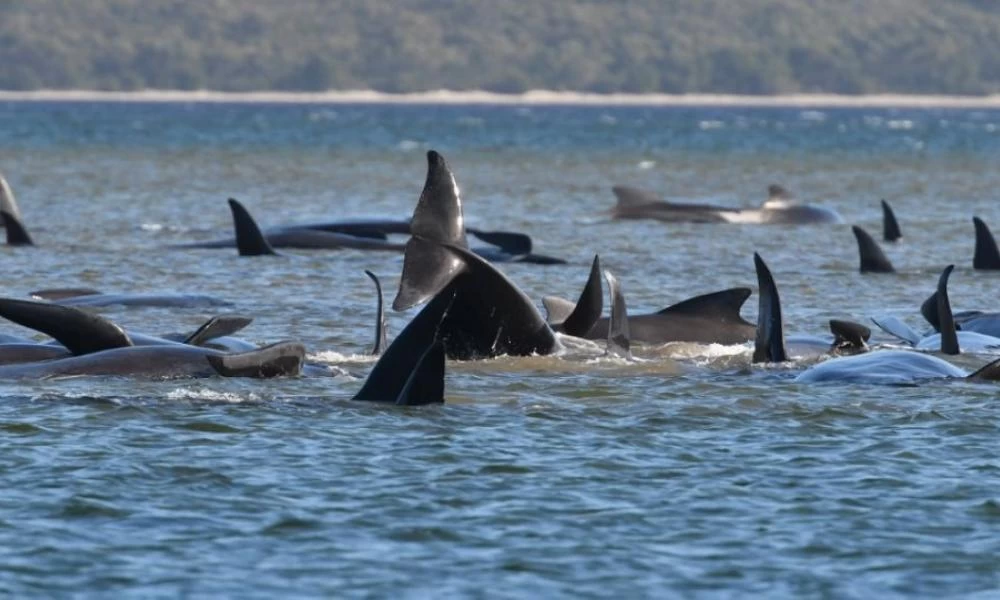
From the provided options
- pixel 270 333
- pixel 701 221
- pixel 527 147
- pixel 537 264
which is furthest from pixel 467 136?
pixel 270 333

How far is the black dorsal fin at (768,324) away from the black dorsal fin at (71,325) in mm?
4398

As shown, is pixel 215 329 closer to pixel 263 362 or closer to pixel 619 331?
pixel 263 362

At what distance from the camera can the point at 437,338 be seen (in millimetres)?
13906

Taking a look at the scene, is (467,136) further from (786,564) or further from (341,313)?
(786,564)

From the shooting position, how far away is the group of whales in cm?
1452

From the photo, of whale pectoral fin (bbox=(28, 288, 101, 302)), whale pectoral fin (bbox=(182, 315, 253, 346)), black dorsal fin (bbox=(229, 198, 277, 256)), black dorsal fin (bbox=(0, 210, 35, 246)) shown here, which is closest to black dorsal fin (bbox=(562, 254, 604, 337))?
whale pectoral fin (bbox=(182, 315, 253, 346))

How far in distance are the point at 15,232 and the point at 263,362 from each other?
14.1m

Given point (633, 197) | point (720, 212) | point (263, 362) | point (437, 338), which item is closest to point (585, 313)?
point (263, 362)

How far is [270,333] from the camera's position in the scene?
19141 millimetres

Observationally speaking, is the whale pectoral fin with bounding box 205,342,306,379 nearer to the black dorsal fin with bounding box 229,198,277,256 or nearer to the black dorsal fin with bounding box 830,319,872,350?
the black dorsal fin with bounding box 830,319,872,350

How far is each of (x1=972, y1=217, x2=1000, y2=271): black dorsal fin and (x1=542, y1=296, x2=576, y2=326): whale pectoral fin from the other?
9054mm

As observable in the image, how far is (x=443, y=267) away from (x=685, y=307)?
3799mm

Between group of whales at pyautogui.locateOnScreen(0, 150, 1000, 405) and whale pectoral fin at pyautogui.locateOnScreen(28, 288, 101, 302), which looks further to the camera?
whale pectoral fin at pyautogui.locateOnScreen(28, 288, 101, 302)

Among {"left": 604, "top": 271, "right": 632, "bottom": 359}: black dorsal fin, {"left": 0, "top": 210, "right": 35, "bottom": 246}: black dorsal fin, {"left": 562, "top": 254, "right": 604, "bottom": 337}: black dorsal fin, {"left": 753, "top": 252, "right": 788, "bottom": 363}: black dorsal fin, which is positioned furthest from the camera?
{"left": 0, "top": 210, "right": 35, "bottom": 246}: black dorsal fin
